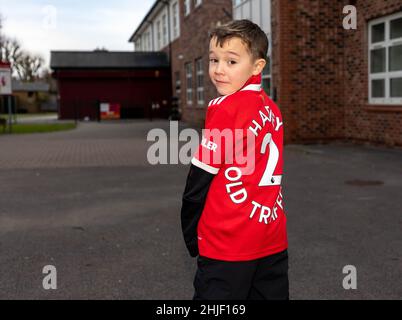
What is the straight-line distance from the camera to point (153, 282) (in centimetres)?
389

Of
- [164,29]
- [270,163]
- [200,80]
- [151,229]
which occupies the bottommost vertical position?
[151,229]

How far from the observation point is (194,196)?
207 cm

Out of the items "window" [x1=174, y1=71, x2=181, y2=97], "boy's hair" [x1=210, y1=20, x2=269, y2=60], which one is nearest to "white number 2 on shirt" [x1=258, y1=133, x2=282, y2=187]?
"boy's hair" [x1=210, y1=20, x2=269, y2=60]

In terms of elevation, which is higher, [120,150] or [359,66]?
[359,66]

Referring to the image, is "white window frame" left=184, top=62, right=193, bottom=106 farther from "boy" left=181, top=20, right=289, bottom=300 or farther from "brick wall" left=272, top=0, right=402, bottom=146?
"boy" left=181, top=20, right=289, bottom=300

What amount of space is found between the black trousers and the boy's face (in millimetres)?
733

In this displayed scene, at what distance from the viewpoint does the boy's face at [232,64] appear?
207 cm

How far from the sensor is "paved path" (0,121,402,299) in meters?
3.84

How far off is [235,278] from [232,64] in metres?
0.90

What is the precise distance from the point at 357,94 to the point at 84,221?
9.47 meters

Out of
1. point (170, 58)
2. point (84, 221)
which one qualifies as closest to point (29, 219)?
point (84, 221)

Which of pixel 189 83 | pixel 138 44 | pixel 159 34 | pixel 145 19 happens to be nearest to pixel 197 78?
pixel 189 83

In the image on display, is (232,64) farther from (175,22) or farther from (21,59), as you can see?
(21,59)
